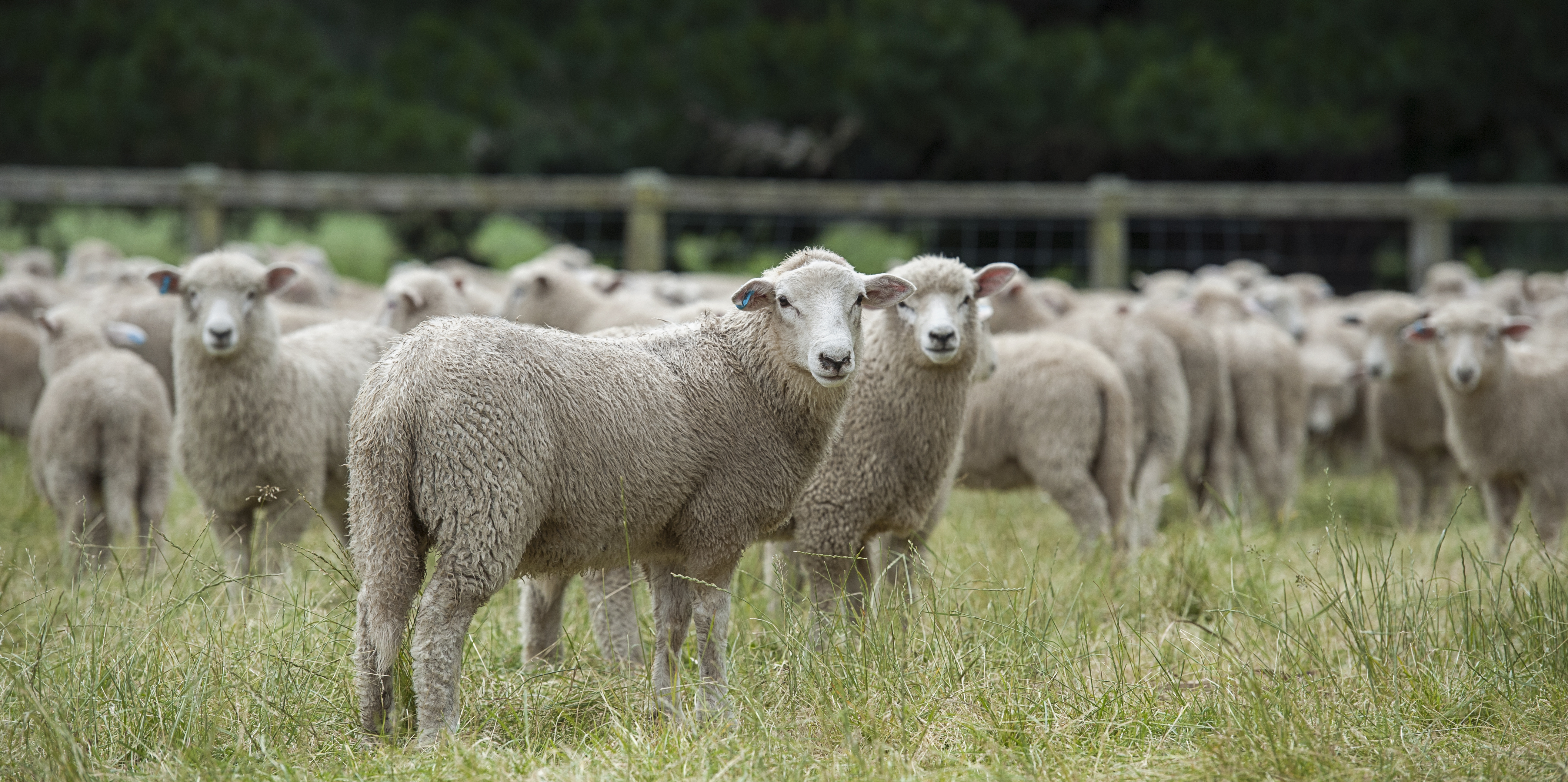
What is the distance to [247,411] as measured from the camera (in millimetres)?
5465

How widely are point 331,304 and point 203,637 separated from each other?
5.12 metres

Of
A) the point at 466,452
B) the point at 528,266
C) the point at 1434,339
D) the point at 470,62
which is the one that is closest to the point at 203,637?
the point at 466,452

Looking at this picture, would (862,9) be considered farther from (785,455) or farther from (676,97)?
(785,455)

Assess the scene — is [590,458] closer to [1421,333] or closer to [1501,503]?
[1421,333]

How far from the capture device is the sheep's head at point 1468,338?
265 inches

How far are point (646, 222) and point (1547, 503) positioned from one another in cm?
722

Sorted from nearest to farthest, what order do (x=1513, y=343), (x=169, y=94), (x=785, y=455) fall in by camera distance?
(x=785, y=455) → (x=1513, y=343) → (x=169, y=94)

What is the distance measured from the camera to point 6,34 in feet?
42.9

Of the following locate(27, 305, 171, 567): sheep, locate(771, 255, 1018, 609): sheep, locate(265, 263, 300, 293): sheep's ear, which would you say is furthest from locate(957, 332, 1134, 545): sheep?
locate(27, 305, 171, 567): sheep

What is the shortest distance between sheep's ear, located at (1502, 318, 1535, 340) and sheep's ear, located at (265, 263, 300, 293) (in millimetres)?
5924

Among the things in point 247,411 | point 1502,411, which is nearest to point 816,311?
point 247,411

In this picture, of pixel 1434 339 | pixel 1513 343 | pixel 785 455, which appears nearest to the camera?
pixel 785 455

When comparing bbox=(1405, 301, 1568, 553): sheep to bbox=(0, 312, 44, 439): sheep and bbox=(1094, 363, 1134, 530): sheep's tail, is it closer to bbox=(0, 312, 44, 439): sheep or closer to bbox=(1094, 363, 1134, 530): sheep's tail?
bbox=(1094, 363, 1134, 530): sheep's tail

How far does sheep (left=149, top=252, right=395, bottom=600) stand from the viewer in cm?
543
